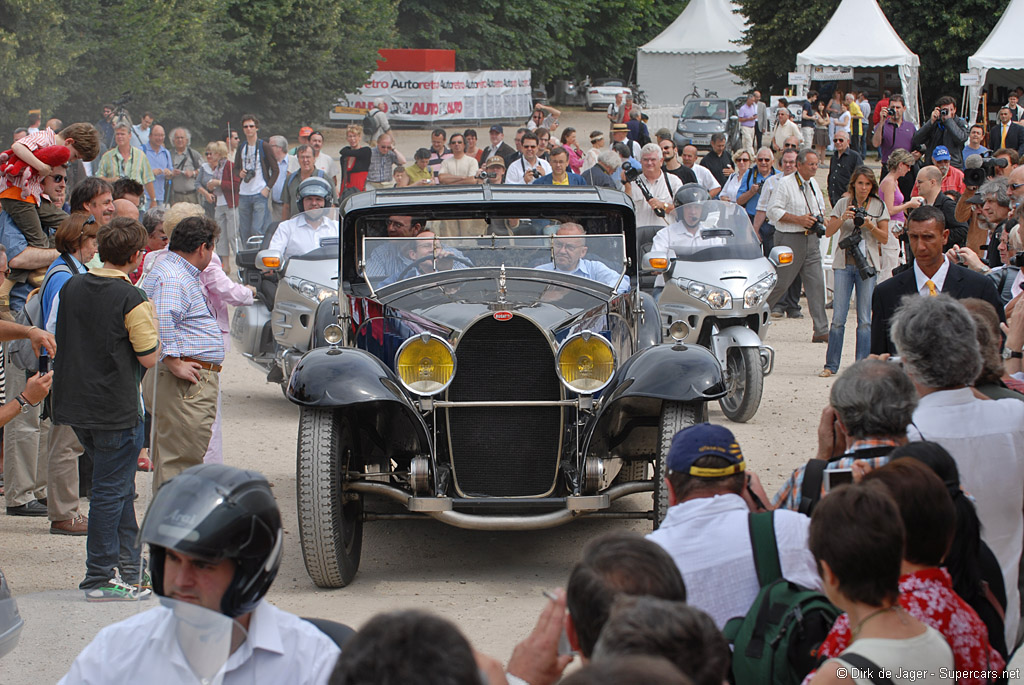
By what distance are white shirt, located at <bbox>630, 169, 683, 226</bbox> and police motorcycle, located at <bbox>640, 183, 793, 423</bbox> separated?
49.2 inches

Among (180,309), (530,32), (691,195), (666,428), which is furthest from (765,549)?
(530,32)

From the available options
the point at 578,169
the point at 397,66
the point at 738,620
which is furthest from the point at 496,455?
the point at 397,66

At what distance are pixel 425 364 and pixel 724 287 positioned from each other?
4.16 metres

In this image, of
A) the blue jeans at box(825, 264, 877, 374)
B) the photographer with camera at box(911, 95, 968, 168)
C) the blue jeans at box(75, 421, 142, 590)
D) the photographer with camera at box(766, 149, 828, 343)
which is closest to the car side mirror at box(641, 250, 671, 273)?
the blue jeans at box(75, 421, 142, 590)

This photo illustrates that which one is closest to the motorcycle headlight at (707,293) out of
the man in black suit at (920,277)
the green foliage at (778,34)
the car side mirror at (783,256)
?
the car side mirror at (783,256)

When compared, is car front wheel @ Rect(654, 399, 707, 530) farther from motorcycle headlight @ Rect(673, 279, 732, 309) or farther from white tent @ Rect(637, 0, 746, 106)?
white tent @ Rect(637, 0, 746, 106)

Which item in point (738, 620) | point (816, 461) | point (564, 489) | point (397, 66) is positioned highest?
point (397, 66)

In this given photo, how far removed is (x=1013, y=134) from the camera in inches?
698

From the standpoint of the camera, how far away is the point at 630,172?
1207cm

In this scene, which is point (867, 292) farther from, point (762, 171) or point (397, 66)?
point (397, 66)

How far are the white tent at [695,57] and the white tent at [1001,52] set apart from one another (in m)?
16.4

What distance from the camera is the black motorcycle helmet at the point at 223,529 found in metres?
2.21

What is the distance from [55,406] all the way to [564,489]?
244 centimetres

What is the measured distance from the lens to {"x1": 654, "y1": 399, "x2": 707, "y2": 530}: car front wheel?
546 cm
